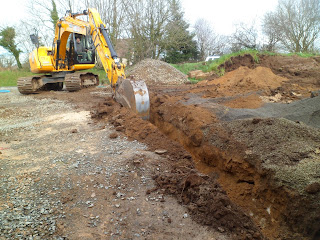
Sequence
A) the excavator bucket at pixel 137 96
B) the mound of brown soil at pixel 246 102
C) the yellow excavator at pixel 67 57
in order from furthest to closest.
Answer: the yellow excavator at pixel 67 57 → the mound of brown soil at pixel 246 102 → the excavator bucket at pixel 137 96

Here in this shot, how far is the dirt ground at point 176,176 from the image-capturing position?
2.55 metres

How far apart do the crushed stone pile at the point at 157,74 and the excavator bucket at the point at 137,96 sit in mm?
8318

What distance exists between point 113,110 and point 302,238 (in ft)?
17.1

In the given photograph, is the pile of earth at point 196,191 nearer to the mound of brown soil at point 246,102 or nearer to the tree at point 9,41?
the mound of brown soil at point 246,102

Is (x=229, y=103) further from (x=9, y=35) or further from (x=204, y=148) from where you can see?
(x=9, y=35)

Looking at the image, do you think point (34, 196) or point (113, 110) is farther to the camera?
point (113, 110)

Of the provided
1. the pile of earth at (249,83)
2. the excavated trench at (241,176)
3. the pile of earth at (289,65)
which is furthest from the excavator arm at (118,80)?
the pile of earth at (289,65)

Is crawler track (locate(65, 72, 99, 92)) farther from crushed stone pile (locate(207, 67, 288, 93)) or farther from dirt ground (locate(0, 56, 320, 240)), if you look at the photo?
crushed stone pile (locate(207, 67, 288, 93))


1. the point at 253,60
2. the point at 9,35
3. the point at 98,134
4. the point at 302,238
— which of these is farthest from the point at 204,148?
the point at 9,35

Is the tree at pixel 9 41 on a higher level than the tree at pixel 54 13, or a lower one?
lower

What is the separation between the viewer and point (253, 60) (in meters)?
12.6

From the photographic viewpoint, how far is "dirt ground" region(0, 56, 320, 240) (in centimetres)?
255

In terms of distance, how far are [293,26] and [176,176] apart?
844 inches

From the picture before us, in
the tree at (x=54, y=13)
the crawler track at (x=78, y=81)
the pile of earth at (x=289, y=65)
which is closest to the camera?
the pile of earth at (x=289, y=65)
